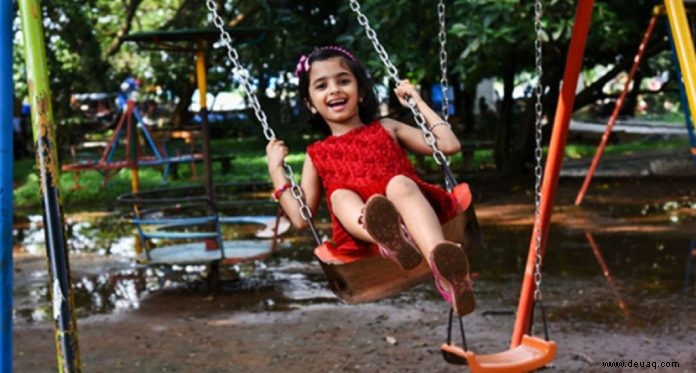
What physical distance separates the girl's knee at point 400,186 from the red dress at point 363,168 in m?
0.09

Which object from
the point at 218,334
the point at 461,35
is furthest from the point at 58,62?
the point at 218,334

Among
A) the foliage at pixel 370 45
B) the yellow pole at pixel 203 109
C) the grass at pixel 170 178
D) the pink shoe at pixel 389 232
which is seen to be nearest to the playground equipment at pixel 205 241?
the yellow pole at pixel 203 109

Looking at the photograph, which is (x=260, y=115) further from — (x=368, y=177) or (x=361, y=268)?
→ (x=361, y=268)

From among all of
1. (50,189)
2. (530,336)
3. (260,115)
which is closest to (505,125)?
(530,336)

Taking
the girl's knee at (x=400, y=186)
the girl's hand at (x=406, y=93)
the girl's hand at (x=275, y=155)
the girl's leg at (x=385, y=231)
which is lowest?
the girl's leg at (x=385, y=231)

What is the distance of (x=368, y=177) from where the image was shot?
4000 millimetres

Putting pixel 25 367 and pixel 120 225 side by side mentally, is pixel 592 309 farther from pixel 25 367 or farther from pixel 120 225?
pixel 120 225

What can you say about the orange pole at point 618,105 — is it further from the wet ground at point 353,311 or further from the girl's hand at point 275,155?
the girl's hand at point 275,155

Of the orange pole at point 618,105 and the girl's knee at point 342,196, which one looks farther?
the orange pole at point 618,105

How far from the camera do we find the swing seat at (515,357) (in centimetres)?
361

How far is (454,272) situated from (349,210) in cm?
58

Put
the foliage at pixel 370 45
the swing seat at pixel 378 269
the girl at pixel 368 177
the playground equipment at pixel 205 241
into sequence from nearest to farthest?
the girl at pixel 368 177, the swing seat at pixel 378 269, the playground equipment at pixel 205 241, the foliage at pixel 370 45

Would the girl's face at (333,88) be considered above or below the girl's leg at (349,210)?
above

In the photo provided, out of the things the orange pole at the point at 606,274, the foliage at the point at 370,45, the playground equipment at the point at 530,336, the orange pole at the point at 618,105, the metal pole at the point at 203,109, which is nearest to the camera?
the playground equipment at the point at 530,336
